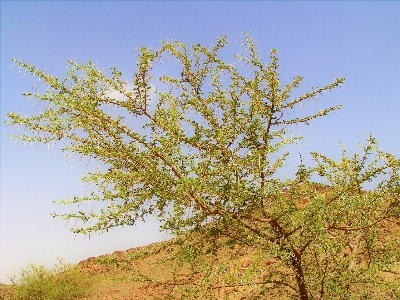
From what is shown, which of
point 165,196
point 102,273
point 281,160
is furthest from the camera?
point 102,273

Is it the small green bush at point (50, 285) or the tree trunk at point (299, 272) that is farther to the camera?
the small green bush at point (50, 285)

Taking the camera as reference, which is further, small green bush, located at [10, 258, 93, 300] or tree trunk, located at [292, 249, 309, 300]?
small green bush, located at [10, 258, 93, 300]

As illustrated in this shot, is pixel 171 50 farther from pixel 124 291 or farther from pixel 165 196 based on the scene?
pixel 124 291

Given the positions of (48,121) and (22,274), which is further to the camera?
(22,274)

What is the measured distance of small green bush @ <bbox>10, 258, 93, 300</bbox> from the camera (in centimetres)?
2058

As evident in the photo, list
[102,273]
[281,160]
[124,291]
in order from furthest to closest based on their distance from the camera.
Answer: [102,273]
[124,291]
[281,160]

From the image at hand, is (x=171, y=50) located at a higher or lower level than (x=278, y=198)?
higher

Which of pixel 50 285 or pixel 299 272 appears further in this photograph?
pixel 50 285

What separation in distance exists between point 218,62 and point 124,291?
20166 mm

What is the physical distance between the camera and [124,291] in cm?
2338

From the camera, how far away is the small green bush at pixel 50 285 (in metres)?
20.6

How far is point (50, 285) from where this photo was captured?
20.8 meters

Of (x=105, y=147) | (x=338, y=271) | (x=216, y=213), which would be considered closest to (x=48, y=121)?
(x=105, y=147)

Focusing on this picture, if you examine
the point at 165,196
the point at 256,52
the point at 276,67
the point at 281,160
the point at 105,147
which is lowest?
the point at 165,196
